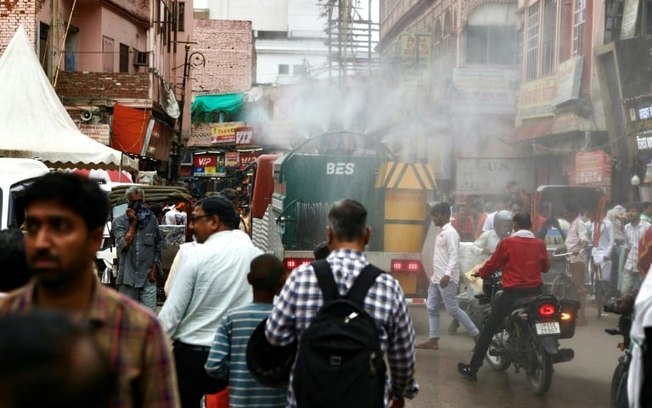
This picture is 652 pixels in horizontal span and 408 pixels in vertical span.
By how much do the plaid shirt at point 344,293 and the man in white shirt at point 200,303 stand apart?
124cm

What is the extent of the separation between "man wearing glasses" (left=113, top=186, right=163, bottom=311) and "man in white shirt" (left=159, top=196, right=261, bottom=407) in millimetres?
5463

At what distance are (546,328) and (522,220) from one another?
1070 millimetres

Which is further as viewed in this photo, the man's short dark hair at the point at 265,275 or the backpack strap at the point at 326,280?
the man's short dark hair at the point at 265,275

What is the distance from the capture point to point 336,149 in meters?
14.6

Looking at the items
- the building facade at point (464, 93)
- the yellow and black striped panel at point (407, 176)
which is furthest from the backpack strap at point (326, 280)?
the building facade at point (464, 93)

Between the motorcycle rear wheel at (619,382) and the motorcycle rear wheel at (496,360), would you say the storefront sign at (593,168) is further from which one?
the motorcycle rear wheel at (619,382)

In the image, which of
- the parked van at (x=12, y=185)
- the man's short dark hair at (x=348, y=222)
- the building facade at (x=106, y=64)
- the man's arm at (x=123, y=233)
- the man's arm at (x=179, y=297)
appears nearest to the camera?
the man's short dark hair at (x=348, y=222)

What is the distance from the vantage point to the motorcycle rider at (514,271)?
9023mm

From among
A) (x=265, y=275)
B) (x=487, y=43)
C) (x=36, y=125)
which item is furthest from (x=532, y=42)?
(x=265, y=275)

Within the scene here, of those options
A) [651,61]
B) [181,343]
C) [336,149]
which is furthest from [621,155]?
[181,343]

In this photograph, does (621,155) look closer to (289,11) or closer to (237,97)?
(237,97)

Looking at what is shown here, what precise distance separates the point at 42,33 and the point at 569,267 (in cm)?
1502

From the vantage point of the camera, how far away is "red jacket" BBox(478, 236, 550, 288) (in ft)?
29.6

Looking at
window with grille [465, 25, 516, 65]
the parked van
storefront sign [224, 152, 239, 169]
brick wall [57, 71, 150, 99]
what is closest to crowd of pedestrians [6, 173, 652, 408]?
the parked van
